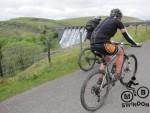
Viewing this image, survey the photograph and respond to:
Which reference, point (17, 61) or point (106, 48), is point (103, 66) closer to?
point (106, 48)

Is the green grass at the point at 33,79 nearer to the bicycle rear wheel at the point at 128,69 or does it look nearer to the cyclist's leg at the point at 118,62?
the bicycle rear wheel at the point at 128,69

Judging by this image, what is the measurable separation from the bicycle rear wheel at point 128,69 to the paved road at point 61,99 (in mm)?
238

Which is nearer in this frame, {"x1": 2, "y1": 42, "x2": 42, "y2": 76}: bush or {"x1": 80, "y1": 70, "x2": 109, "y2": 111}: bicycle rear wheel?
{"x1": 80, "y1": 70, "x2": 109, "y2": 111}: bicycle rear wheel

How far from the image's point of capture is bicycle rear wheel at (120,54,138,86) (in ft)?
31.0

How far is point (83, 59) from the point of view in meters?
12.9

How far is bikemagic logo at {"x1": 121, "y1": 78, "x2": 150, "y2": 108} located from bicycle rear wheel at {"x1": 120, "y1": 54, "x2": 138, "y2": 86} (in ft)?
0.56

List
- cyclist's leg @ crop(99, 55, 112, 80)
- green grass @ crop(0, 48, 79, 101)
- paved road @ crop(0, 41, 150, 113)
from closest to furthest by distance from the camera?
cyclist's leg @ crop(99, 55, 112, 80) < paved road @ crop(0, 41, 150, 113) < green grass @ crop(0, 48, 79, 101)

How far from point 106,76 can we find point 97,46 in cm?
111

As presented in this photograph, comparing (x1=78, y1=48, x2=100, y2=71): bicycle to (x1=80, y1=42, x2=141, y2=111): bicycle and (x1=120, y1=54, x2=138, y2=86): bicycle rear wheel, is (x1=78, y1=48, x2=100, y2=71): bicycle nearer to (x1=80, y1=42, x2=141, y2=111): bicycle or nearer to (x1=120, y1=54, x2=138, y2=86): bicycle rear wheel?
(x1=120, y1=54, x2=138, y2=86): bicycle rear wheel

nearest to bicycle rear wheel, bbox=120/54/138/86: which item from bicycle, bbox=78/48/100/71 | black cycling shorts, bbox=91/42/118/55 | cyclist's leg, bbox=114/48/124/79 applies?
cyclist's leg, bbox=114/48/124/79

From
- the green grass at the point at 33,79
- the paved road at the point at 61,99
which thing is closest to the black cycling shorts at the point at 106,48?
the paved road at the point at 61,99

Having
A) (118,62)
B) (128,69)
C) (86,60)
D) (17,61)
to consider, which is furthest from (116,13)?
(17,61)

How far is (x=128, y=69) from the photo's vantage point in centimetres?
961

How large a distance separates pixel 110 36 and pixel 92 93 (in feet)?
5.59
